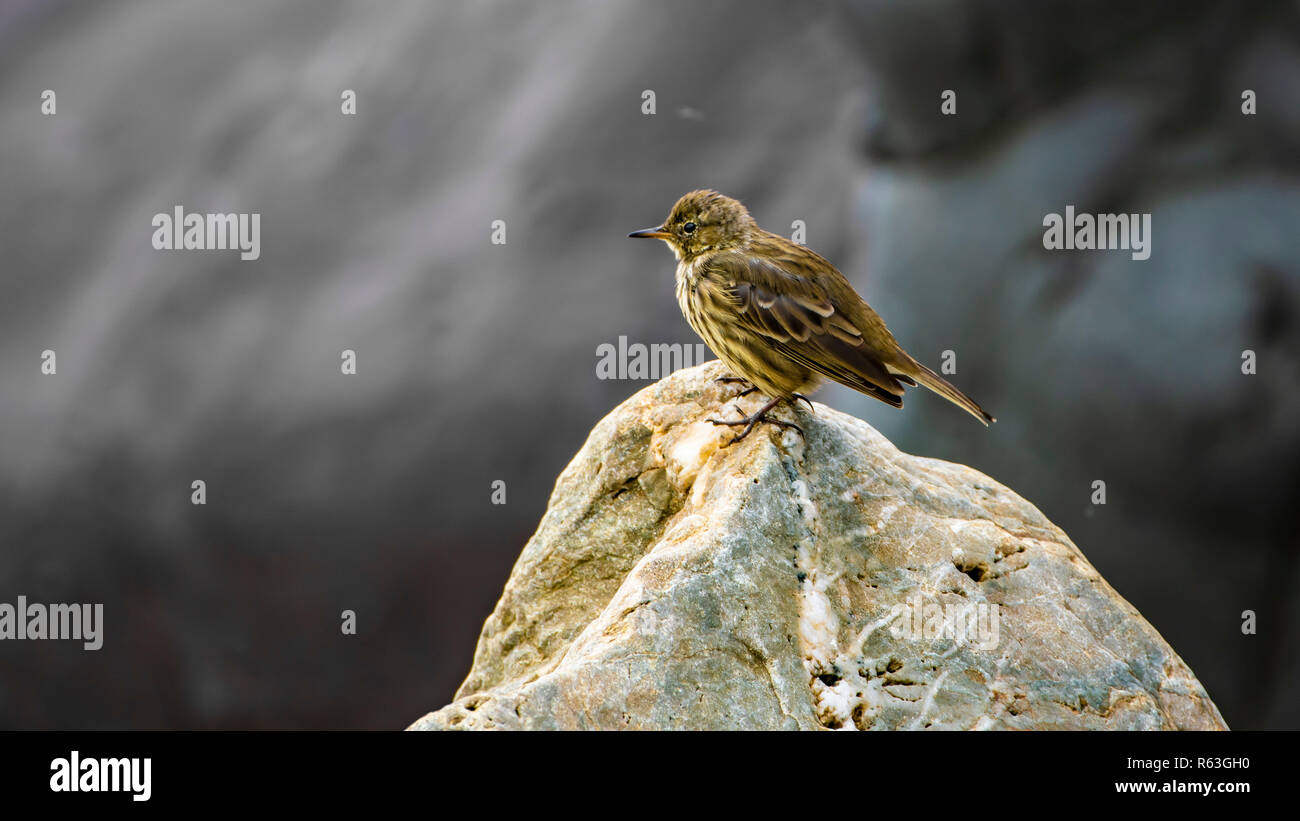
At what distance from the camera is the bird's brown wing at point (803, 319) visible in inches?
240

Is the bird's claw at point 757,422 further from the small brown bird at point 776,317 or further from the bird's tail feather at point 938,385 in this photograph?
the bird's tail feather at point 938,385

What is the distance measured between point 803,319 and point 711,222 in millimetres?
1057

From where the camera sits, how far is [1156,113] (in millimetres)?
12312

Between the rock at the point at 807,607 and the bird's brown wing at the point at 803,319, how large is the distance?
0.29 m

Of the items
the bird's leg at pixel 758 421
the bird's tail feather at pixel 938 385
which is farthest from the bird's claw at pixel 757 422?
the bird's tail feather at pixel 938 385

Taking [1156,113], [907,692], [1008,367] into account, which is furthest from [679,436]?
[1156,113]

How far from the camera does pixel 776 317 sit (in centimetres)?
616

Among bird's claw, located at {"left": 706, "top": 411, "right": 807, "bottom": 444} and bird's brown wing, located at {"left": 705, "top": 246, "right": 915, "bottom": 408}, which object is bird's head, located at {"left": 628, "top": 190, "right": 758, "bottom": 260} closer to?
bird's brown wing, located at {"left": 705, "top": 246, "right": 915, "bottom": 408}

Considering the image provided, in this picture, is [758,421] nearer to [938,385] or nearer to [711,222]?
[938,385]

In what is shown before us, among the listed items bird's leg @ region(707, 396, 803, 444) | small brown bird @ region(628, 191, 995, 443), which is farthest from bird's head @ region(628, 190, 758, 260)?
bird's leg @ region(707, 396, 803, 444)

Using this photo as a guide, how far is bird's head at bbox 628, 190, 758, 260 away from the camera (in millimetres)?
6809
